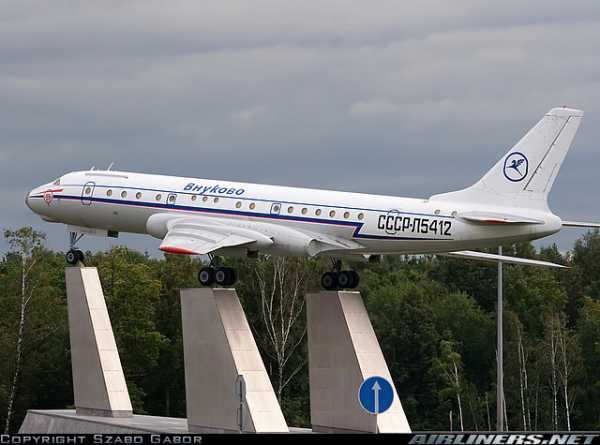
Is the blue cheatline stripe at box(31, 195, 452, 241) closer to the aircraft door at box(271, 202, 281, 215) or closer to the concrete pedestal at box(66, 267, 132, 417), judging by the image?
the aircraft door at box(271, 202, 281, 215)

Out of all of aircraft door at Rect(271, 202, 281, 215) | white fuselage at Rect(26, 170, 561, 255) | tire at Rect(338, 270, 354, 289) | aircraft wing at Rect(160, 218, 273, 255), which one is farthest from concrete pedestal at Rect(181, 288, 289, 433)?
tire at Rect(338, 270, 354, 289)

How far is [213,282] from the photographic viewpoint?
165 ft

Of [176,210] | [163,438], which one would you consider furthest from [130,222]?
[163,438]

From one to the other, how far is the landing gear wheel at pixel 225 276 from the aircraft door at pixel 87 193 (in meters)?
6.61

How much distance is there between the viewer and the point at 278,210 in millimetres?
49500

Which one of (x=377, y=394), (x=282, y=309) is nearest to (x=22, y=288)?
(x=282, y=309)

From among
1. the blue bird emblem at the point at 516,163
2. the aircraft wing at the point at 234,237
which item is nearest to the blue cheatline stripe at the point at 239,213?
the aircraft wing at the point at 234,237

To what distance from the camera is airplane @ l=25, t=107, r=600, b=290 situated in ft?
152

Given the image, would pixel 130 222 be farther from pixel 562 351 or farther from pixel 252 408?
pixel 562 351

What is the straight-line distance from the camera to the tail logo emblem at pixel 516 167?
4662 centimetres

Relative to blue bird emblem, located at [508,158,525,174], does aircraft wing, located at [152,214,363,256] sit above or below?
below

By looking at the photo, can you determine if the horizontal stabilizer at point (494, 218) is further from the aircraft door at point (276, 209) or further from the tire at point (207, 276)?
the tire at point (207, 276)

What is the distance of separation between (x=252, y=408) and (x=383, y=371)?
4355 mm

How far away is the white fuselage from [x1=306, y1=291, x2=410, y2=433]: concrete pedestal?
2665mm
